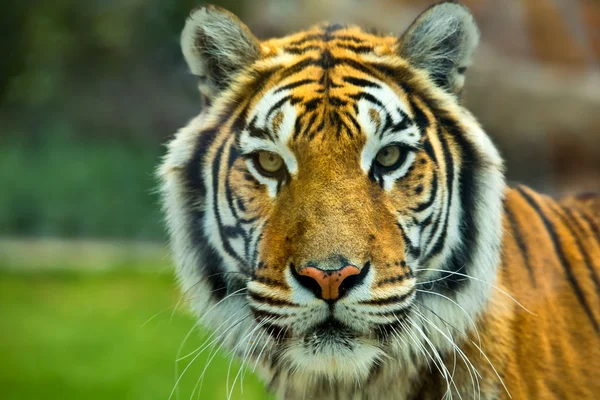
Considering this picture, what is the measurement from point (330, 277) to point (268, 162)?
27 centimetres

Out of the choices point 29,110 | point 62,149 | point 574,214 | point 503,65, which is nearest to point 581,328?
point 574,214

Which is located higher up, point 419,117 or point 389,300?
point 419,117

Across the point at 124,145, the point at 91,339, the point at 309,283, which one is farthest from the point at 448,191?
the point at 91,339

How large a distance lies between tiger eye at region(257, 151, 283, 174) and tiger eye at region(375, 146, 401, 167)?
17 centimetres

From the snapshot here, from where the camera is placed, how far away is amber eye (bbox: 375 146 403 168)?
1.17m

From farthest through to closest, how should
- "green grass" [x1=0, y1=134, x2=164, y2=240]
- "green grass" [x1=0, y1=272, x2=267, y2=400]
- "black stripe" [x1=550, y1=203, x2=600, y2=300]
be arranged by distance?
"green grass" [x1=0, y1=134, x2=164, y2=240] < "green grass" [x1=0, y1=272, x2=267, y2=400] < "black stripe" [x1=550, y1=203, x2=600, y2=300]

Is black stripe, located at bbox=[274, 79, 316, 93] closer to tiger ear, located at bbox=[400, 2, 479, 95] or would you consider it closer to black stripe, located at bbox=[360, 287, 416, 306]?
tiger ear, located at bbox=[400, 2, 479, 95]

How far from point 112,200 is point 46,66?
742mm

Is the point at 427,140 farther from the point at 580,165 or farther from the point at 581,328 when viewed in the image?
the point at 580,165

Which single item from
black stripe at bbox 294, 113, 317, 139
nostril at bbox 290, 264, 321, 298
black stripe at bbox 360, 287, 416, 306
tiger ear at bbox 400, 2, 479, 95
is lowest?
black stripe at bbox 360, 287, 416, 306

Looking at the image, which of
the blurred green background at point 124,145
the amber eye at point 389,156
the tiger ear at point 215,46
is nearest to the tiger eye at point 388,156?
the amber eye at point 389,156

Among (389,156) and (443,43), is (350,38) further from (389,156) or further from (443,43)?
(389,156)

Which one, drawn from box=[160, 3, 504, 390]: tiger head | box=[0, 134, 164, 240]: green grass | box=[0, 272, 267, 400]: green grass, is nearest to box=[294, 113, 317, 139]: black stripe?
box=[160, 3, 504, 390]: tiger head

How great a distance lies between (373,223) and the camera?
111 cm
